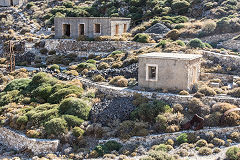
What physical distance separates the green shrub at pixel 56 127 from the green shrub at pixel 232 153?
1074 cm

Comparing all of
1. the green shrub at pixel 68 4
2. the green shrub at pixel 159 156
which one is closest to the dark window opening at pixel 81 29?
the green shrub at pixel 68 4

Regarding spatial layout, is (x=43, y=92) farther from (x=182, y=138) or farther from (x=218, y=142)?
(x=218, y=142)

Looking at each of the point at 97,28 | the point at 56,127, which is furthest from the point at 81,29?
the point at 56,127

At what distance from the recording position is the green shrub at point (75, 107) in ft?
77.8

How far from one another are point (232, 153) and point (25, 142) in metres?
13.7

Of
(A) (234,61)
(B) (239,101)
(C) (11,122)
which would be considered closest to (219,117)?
(B) (239,101)

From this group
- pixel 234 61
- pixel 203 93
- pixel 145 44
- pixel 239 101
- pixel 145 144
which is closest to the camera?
pixel 145 144

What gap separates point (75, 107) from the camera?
2398 centimetres

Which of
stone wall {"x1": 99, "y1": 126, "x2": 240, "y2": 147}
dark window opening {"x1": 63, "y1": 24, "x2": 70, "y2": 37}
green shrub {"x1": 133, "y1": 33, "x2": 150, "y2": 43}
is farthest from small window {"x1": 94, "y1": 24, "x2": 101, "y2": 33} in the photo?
stone wall {"x1": 99, "y1": 126, "x2": 240, "y2": 147}

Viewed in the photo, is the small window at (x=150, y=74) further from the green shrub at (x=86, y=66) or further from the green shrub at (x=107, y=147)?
the green shrub at (x=86, y=66)

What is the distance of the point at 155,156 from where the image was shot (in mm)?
18062

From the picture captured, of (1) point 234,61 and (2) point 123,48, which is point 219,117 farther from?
(2) point 123,48

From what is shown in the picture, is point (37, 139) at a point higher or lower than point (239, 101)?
lower

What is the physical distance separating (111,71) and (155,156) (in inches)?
565
